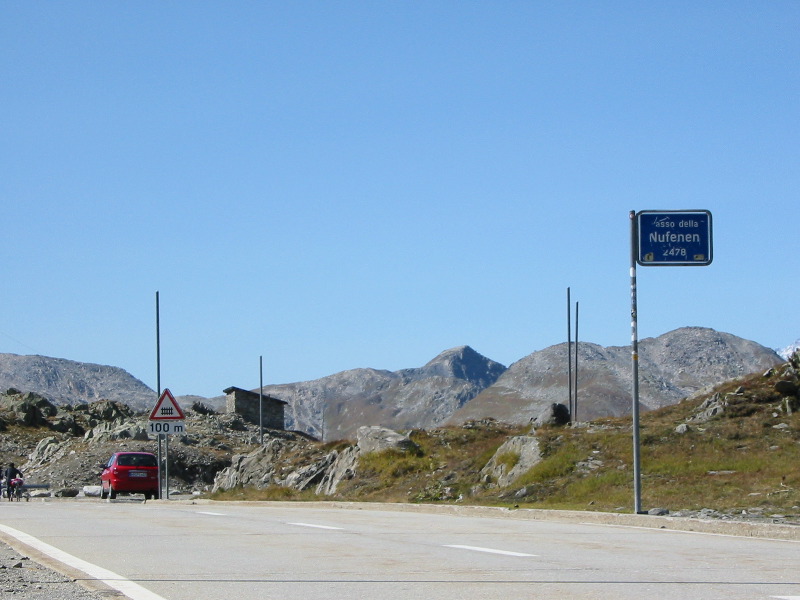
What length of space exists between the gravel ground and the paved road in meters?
0.43

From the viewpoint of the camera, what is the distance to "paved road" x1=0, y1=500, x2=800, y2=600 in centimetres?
857

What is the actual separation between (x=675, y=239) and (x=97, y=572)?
42.6ft

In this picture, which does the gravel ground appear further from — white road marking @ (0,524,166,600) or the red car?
the red car

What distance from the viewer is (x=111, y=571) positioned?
33.4 ft

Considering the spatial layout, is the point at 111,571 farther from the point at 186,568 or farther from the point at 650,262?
the point at 650,262

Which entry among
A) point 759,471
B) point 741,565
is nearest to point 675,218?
point 759,471

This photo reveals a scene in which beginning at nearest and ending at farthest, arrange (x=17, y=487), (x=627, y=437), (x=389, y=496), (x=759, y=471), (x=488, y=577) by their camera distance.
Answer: (x=488, y=577) < (x=759, y=471) < (x=627, y=437) < (x=389, y=496) < (x=17, y=487)

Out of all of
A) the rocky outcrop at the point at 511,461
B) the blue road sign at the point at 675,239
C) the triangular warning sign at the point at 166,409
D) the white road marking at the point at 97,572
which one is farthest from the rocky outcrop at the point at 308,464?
the white road marking at the point at 97,572

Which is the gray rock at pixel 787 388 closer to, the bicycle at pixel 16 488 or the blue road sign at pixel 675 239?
the blue road sign at pixel 675 239

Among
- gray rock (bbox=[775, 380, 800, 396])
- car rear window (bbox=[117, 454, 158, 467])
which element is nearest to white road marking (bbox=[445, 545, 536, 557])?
gray rock (bbox=[775, 380, 800, 396])

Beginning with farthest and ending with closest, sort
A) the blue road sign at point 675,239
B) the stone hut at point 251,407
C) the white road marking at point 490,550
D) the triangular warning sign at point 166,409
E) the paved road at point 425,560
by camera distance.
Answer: the stone hut at point 251,407 < the triangular warning sign at point 166,409 < the blue road sign at point 675,239 < the white road marking at point 490,550 < the paved road at point 425,560

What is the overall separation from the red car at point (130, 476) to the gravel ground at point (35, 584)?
25584mm

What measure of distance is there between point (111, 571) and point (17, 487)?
31023mm

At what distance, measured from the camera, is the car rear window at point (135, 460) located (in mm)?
36688
